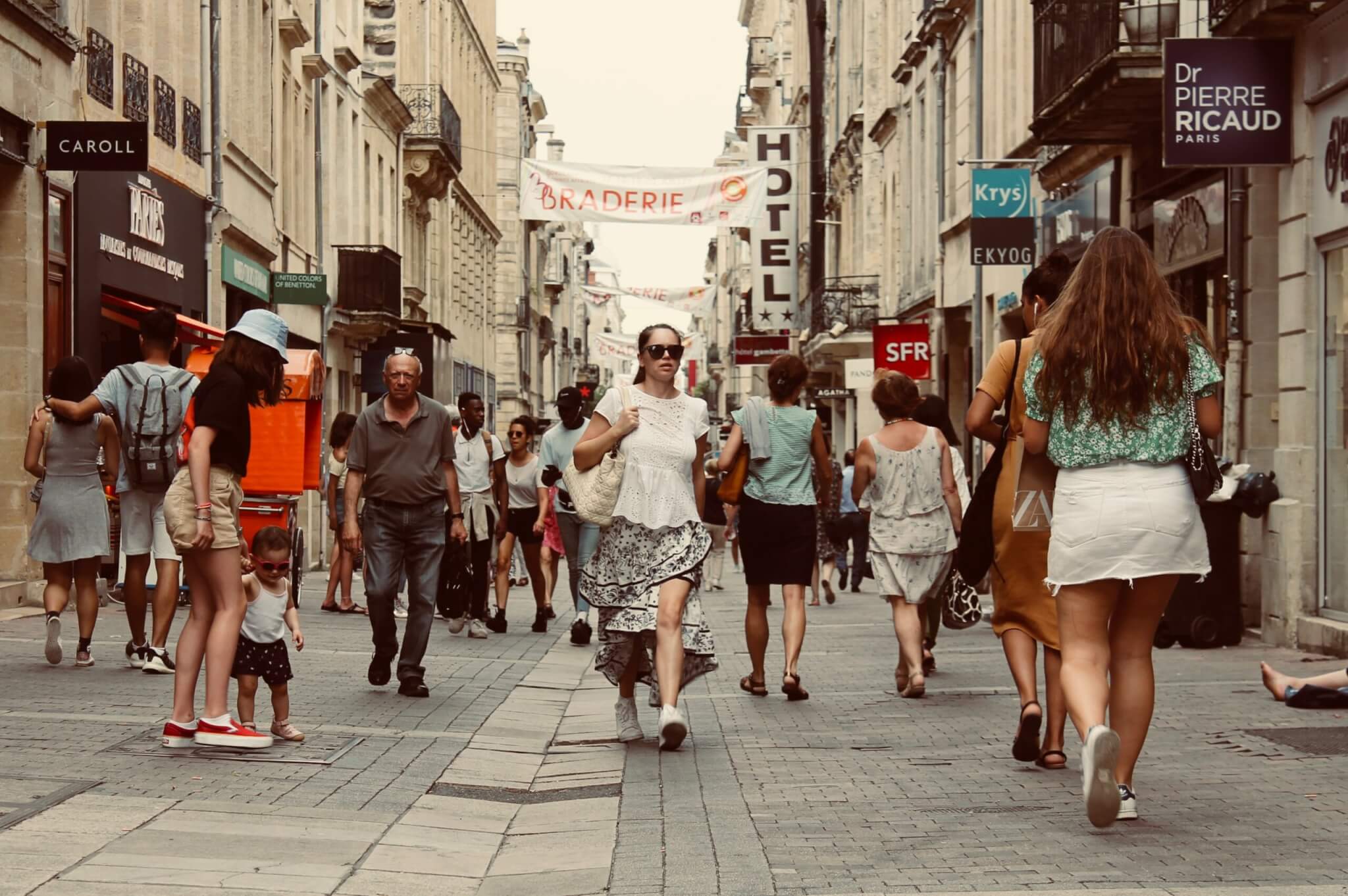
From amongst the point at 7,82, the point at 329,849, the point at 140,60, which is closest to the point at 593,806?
the point at 329,849

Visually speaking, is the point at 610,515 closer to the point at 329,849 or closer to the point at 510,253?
the point at 329,849

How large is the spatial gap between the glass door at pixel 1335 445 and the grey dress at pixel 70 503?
7713mm

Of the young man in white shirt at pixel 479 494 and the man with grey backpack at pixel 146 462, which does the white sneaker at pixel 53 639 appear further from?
the young man in white shirt at pixel 479 494

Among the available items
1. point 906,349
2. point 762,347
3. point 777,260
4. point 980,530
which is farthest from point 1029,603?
point 777,260

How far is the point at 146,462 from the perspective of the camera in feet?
35.3

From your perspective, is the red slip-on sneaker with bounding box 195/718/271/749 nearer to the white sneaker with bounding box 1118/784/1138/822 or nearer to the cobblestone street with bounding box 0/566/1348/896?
the cobblestone street with bounding box 0/566/1348/896

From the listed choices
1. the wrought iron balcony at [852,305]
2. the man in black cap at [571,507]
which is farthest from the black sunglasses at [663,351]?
the wrought iron balcony at [852,305]

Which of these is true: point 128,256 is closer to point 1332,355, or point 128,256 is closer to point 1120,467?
point 1332,355

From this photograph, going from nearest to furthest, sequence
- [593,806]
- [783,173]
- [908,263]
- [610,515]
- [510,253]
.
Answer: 1. [593,806]
2. [610,515]
3. [908,263]
4. [783,173]
5. [510,253]

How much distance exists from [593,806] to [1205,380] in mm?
2597

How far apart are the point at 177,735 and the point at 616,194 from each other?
22.9 metres

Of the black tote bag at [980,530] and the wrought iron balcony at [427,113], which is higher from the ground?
the wrought iron balcony at [427,113]

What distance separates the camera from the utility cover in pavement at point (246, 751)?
26.2 ft

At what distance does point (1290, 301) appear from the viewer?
1390 cm
